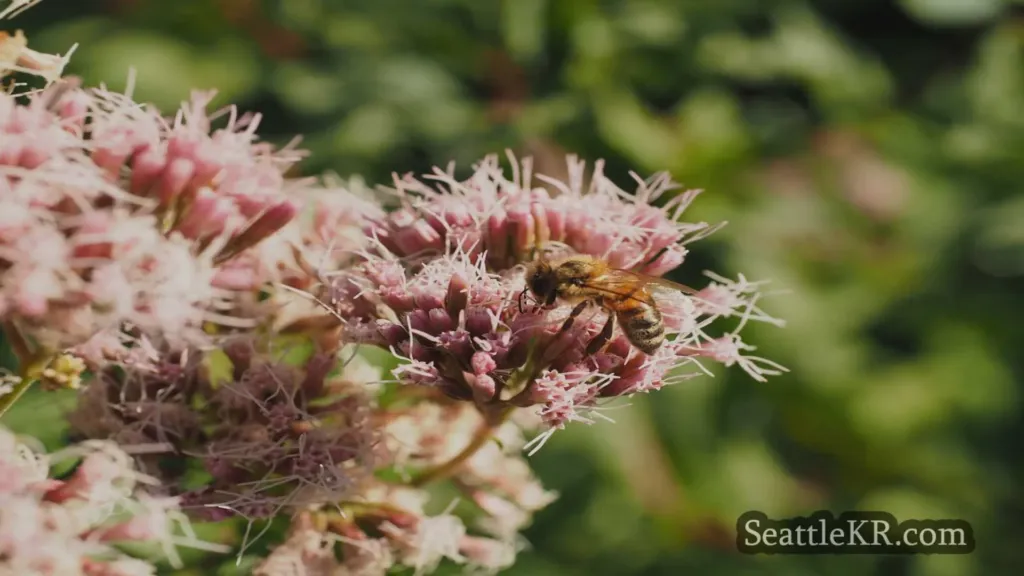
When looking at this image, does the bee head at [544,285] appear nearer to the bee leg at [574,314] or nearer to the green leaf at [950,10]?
the bee leg at [574,314]

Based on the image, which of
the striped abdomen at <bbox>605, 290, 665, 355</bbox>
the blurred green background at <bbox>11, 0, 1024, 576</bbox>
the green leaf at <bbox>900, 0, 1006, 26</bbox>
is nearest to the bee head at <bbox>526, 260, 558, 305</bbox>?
the striped abdomen at <bbox>605, 290, 665, 355</bbox>

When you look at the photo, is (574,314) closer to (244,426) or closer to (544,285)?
(544,285)

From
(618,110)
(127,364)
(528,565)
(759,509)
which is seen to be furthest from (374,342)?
(618,110)

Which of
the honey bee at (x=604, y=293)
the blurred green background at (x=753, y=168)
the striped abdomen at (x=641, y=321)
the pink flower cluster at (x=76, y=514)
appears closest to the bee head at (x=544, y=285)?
the honey bee at (x=604, y=293)

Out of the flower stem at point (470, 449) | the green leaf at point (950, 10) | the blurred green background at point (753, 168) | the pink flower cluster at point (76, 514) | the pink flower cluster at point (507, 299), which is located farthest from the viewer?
the green leaf at point (950, 10)

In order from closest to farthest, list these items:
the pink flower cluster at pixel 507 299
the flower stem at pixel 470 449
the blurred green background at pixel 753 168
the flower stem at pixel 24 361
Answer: the flower stem at pixel 24 361, the pink flower cluster at pixel 507 299, the flower stem at pixel 470 449, the blurred green background at pixel 753 168

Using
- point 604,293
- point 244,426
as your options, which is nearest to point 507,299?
point 604,293
